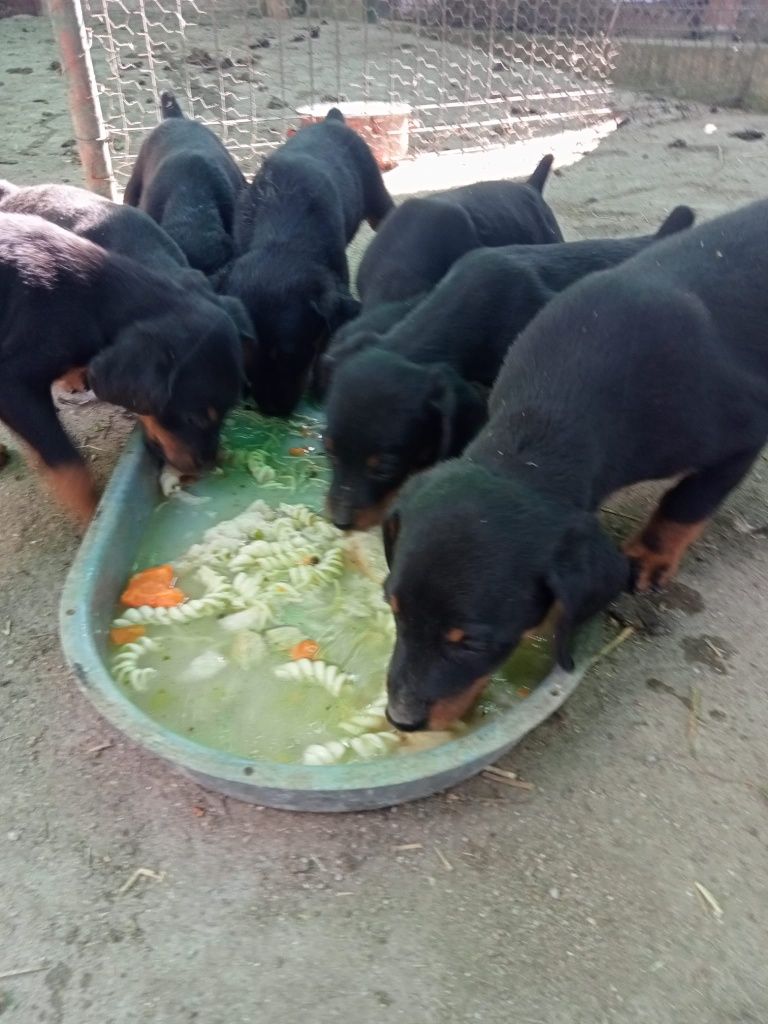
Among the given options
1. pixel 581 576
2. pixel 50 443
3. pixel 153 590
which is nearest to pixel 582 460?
pixel 581 576

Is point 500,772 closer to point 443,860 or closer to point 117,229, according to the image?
point 443,860

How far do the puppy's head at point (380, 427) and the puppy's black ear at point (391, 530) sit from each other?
1.80ft

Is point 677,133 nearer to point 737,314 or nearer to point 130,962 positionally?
point 737,314

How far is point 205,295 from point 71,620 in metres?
1.56

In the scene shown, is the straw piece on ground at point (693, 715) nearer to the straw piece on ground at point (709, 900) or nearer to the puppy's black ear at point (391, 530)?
the straw piece on ground at point (709, 900)

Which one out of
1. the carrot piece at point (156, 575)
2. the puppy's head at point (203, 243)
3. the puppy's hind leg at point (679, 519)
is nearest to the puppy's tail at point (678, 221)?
the puppy's hind leg at point (679, 519)

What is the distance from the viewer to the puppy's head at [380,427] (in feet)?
9.59

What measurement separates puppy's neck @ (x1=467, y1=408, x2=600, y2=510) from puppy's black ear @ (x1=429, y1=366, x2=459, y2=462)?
38cm

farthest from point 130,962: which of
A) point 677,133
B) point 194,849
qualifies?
point 677,133

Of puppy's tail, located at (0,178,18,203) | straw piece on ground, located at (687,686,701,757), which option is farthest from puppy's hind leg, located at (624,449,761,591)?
puppy's tail, located at (0,178,18,203)

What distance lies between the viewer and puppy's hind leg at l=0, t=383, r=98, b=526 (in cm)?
326

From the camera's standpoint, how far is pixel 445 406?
295 cm

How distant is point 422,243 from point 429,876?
262cm

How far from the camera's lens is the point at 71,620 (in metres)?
2.55
